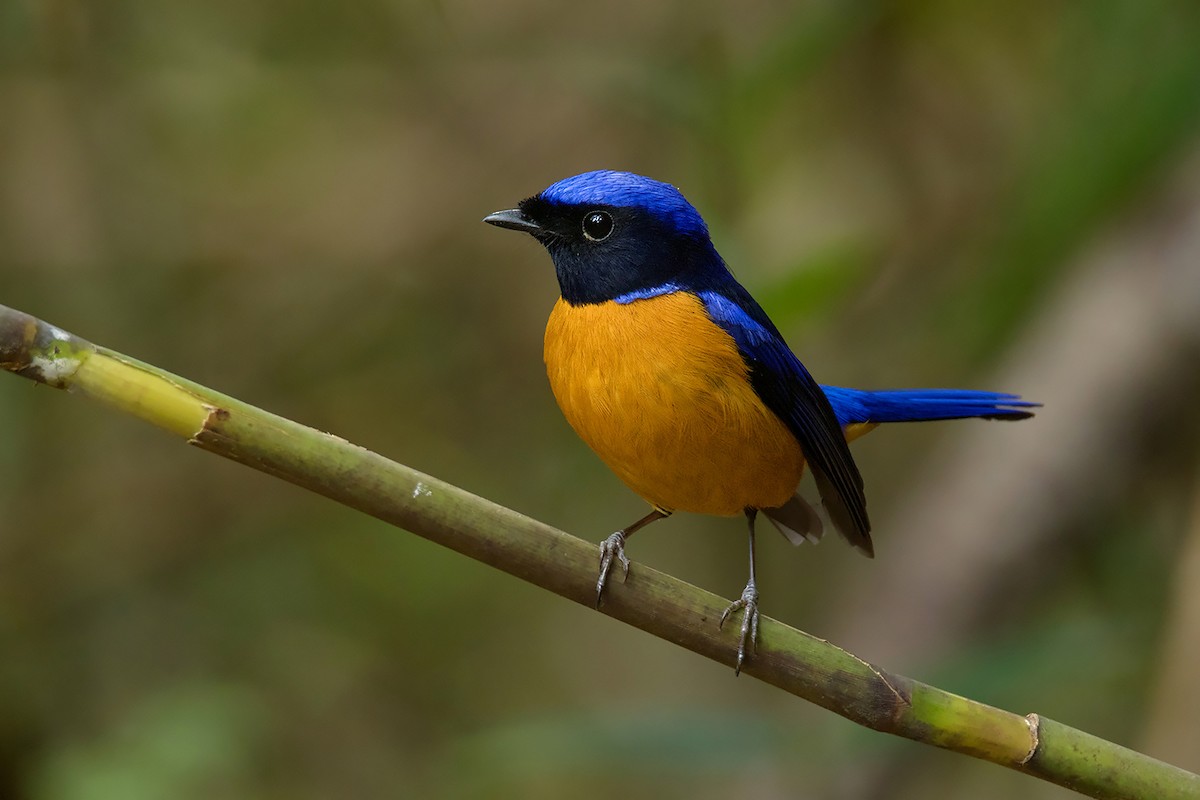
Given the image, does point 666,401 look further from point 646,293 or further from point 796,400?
point 796,400

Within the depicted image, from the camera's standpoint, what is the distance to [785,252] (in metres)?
4.99

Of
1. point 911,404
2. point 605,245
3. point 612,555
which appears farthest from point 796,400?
point 612,555

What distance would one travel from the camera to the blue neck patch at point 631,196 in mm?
2861

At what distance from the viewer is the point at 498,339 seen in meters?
5.83

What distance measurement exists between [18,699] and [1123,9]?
14.7 feet

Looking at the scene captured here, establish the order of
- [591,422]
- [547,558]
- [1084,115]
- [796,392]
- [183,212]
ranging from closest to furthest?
[547,558], [591,422], [796,392], [1084,115], [183,212]

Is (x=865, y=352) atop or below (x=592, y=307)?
atop

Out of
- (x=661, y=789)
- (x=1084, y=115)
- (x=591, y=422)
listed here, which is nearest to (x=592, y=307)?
(x=591, y=422)

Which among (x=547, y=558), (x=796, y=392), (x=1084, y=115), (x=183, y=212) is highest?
(x=1084, y=115)

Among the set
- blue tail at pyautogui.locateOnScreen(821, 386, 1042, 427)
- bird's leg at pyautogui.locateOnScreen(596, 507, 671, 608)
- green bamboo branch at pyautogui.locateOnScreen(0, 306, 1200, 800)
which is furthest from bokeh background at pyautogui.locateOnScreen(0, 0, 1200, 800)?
green bamboo branch at pyautogui.locateOnScreen(0, 306, 1200, 800)

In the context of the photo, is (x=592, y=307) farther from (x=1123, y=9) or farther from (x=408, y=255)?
(x=408, y=255)

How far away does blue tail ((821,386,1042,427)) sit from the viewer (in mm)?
3439

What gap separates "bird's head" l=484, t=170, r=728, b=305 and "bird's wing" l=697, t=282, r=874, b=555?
12 cm

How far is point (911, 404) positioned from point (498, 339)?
2.64 meters
